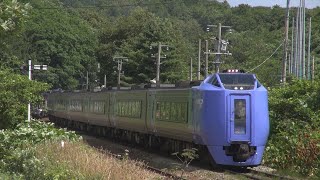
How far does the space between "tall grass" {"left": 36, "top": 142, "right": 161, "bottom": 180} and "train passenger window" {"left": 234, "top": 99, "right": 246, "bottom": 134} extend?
16.0ft

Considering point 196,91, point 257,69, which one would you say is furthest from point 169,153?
point 257,69

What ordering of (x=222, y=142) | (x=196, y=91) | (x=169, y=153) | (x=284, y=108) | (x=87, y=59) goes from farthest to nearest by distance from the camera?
(x=87, y=59) < (x=169, y=153) < (x=284, y=108) < (x=196, y=91) < (x=222, y=142)

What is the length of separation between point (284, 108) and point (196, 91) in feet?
16.3

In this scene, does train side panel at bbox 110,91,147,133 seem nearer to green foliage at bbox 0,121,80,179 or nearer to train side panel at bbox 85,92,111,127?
train side panel at bbox 85,92,111,127

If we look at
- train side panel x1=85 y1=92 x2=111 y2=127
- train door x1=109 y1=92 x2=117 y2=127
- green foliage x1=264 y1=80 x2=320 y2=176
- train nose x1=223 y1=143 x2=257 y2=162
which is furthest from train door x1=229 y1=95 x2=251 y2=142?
train side panel x1=85 y1=92 x2=111 y2=127

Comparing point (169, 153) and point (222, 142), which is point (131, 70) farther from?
point (222, 142)

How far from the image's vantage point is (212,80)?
17.8 metres

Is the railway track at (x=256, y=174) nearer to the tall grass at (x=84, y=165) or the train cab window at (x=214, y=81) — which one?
the train cab window at (x=214, y=81)

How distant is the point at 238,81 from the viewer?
17.5 metres

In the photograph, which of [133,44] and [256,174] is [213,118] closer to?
[256,174]

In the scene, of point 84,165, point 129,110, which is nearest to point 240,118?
point 84,165

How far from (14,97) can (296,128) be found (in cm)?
1102

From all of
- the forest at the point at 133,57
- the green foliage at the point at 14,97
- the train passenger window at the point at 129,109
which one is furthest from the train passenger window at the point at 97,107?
the green foliage at the point at 14,97

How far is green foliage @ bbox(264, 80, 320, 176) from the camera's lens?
16966 millimetres
